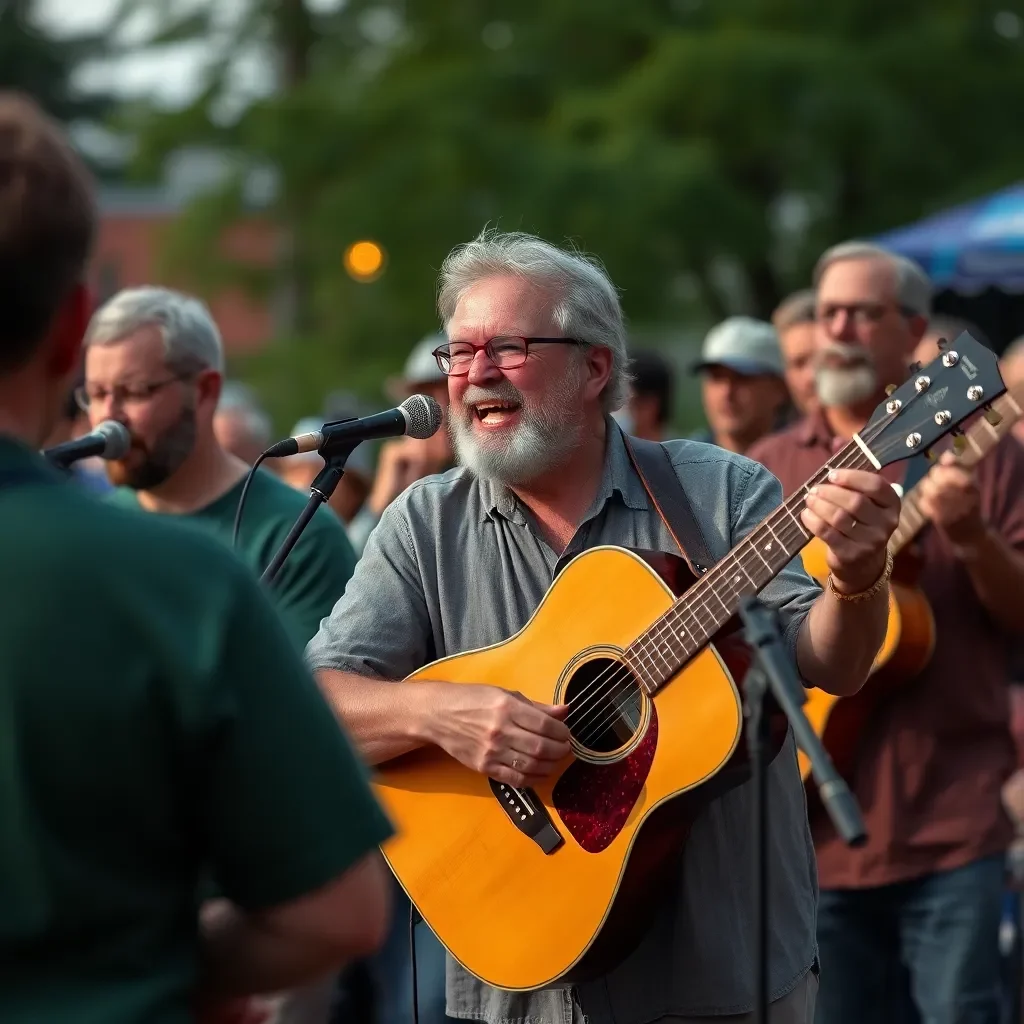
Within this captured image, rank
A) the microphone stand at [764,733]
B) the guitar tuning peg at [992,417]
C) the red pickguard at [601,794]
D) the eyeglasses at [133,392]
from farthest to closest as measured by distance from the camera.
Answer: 1. the eyeglasses at [133,392]
2. the red pickguard at [601,794]
3. the guitar tuning peg at [992,417]
4. the microphone stand at [764,733]

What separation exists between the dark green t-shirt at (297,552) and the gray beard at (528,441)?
3.05ft

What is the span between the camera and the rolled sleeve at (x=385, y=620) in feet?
11.6

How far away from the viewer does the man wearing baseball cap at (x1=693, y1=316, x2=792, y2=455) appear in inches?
264

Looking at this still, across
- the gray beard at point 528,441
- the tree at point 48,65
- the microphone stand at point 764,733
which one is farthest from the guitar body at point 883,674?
the tree at point 48,65

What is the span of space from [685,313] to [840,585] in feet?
50.4

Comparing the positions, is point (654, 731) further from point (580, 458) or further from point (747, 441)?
point (747, 441)

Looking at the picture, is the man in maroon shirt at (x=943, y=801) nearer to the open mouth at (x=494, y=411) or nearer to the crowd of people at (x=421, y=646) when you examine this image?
the crowd of people at (x=421, y=646)

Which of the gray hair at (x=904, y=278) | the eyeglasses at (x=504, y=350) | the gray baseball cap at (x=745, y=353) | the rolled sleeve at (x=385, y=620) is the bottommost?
the rolled sleeve at (x=385, y=620)

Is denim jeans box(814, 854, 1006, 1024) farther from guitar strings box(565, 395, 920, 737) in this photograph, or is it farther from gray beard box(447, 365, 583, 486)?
gray beard box(447, 365, 583, 486)

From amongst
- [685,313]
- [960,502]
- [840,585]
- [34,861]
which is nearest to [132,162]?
[685,313]

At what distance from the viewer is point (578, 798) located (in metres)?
3.25

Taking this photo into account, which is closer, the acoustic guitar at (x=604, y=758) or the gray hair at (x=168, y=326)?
the acoustic guitar at (x=604, y=758)

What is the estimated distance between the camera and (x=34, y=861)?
5.42ft

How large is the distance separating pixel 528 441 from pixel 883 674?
157cm
